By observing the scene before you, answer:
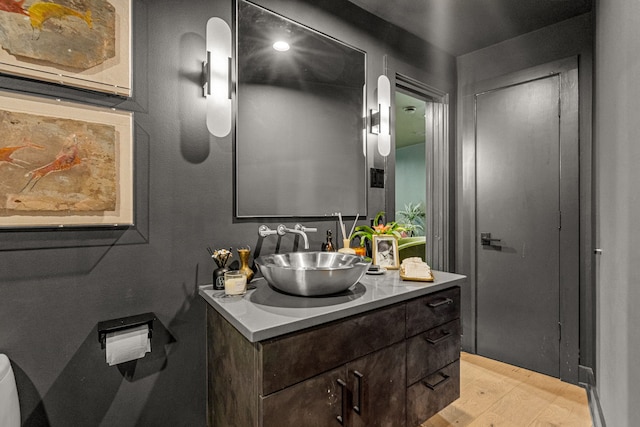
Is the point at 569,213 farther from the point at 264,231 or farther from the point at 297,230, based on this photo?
the point at 264,231

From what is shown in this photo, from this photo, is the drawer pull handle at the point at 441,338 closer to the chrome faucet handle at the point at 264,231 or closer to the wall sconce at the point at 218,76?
the chrome faucet handle at the point at 264,231

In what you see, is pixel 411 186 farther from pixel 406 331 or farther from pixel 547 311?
pixel 406 331

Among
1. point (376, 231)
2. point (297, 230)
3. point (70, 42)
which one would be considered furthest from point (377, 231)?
point (70, 42)

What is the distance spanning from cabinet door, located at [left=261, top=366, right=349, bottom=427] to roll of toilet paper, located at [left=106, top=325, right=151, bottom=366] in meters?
0.54

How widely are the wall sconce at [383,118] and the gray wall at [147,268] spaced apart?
3.38 ft

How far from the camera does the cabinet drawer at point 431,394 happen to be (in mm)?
1438

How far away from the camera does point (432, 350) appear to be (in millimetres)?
1533

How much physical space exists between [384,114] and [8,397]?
219 centimetres

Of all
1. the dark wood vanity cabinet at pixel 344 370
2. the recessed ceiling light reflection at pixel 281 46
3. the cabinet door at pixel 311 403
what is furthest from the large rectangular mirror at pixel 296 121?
the cabinet door at pixel 311 403

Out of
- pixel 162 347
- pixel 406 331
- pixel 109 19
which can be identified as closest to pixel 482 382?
pixel 406 331

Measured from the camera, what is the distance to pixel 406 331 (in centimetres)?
141

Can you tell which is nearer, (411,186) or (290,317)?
(290,317)

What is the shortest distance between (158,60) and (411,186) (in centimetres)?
628

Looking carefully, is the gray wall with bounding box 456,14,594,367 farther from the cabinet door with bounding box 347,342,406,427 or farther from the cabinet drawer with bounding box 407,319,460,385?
the cabinet door with bounding box 347,342,406,427
